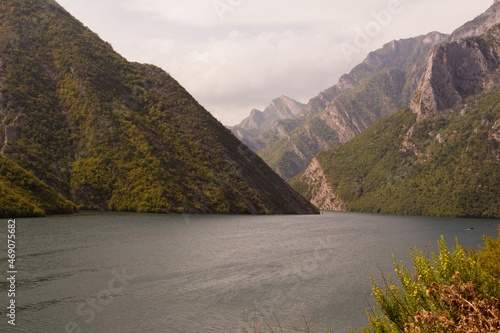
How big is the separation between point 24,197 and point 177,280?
73157 mm

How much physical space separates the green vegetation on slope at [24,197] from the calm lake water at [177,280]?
29.3ft

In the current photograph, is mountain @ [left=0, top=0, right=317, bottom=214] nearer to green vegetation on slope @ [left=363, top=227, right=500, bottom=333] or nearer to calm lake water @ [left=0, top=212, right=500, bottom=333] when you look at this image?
calm lake water @ [left=0, top=212, right=500, bottom=333]

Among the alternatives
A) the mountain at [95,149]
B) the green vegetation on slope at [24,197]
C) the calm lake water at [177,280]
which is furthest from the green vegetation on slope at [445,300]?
the mountain at [95,149]

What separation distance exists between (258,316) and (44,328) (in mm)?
19440

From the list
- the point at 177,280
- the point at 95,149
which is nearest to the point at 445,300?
the point at 177,280

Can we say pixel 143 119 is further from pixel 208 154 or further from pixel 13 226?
pixel 13 226

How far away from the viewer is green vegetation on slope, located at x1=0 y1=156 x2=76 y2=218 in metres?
102

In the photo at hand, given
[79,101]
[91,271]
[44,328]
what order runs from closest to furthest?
[44,328] → [91,271] → [79,101]

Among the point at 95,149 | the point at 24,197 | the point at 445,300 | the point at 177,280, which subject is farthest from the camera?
the point at 95,149

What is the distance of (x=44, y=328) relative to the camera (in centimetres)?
3381

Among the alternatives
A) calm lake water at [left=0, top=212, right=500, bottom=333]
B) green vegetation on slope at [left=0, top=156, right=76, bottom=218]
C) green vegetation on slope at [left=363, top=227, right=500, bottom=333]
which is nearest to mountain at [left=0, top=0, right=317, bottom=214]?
green vegetation on slope at [left=0, top=156, right=76, bottom=218]

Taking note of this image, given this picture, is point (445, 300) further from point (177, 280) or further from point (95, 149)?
point (95, 149)

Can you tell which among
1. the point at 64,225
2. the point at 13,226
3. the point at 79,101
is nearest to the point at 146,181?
the point at 79,101

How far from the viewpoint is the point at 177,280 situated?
55281 millimetres
